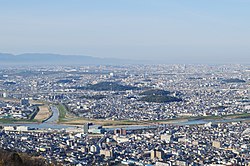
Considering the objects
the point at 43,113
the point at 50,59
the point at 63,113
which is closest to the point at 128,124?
the point at 63,113

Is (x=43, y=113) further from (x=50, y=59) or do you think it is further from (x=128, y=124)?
(x=50, y=59)

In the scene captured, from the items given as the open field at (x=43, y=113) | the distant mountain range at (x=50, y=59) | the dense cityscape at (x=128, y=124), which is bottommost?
the open field at (x=43, y=113)

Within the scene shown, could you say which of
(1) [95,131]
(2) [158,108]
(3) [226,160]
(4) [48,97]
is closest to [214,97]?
(2) [158,108]

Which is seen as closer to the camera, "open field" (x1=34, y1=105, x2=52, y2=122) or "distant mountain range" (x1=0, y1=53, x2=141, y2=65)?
"open field" (x1=34, y1=105, x2=52, y2=122)

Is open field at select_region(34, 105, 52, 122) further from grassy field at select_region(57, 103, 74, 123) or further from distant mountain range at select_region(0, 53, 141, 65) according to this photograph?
distant mountain range at select_region(0, 53, 141, 65)

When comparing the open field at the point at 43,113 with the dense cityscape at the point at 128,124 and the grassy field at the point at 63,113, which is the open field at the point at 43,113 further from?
the grassy field at the point at 63,113

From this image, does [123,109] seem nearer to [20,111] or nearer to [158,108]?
[158,108]

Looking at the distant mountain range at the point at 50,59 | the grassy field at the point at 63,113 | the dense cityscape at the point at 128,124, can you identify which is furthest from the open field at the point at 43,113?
the distant mountain range at the point at 50,59

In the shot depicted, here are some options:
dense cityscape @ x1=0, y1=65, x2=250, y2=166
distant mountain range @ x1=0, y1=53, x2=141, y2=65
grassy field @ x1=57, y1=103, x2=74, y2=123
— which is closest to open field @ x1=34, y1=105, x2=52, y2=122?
dense cityscape @ x1=0, y1=65, x2=250, y2=166
